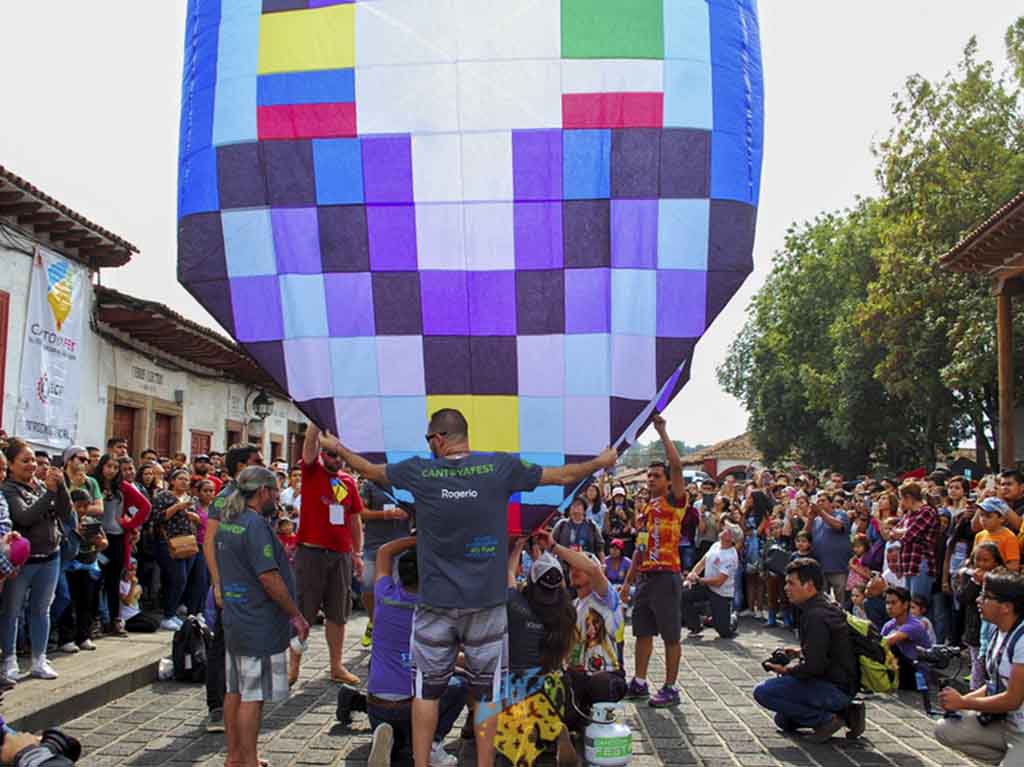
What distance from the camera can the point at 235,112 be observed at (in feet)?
17.9

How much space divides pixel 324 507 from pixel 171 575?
3.36 m

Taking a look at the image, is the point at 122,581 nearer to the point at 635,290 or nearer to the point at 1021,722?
the point at 635,290

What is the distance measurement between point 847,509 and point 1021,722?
27.8ft

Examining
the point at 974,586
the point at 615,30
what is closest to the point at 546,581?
the point at 615,30

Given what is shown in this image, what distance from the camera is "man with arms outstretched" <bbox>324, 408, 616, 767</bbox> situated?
480cm

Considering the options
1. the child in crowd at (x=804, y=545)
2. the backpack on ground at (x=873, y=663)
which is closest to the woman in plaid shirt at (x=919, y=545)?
the child in crowd at (x=804, y=545)

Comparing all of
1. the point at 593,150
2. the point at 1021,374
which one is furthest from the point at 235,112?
the point at 1021,374

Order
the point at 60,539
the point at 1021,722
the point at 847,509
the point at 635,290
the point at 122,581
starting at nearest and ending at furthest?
the point at 1021,722, the point at 635,290, the point at 60,539, the point at 122,581, the point at 847,509

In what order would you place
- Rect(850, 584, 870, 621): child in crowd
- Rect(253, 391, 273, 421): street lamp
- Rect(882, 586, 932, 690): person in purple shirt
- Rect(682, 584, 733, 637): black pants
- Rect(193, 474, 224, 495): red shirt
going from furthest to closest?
1. Rect(253, 391, 273, 421): street lamp
2. Rect(682, 584, 733, 637): black pants
3. Rect(850, 584, 870, 621): child in crowd
4. Rect(193, 474, 224, 495): red shirt
5. Rect(882, 586, 932, 690): person in purple shirt

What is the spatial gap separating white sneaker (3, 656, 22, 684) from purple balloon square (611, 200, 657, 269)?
5.01 meters

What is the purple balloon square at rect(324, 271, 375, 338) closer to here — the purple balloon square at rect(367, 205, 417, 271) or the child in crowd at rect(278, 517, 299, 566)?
the purple balloon square at rect(367, 205, 417, 271)

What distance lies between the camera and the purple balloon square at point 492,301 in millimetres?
5285

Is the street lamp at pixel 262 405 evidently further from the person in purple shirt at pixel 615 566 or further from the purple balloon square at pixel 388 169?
the purple balloon square at pixel 388 169

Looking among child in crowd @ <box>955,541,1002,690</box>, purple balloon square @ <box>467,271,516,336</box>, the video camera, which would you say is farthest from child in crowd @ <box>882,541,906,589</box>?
purple balloon square @ <box>467,271,516,336</box>
